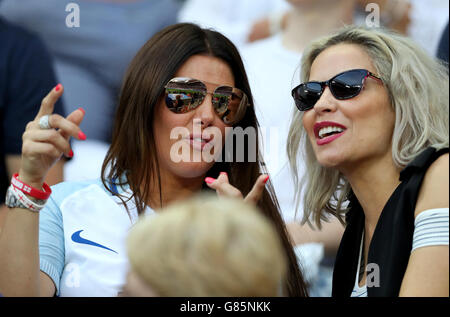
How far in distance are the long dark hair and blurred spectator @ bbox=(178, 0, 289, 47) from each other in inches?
57.2

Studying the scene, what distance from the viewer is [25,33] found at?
11.4 feet

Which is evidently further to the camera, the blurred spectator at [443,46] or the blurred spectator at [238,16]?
the blurred spectator at [238,16]

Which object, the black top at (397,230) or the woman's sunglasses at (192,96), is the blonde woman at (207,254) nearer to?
the black top at (397,230)

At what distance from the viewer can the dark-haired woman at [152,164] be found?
85.0 inches

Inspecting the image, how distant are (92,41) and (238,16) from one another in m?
0.92

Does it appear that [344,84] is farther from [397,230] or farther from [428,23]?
[428,23]

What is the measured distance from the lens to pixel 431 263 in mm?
1724

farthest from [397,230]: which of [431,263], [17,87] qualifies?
[17,87]

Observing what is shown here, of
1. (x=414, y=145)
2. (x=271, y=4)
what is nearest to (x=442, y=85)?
(x=414, y=145)

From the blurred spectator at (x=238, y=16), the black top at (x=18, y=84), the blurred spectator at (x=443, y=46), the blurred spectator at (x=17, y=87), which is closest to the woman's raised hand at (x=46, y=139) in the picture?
the blurred spectator at (x=17, y=87)

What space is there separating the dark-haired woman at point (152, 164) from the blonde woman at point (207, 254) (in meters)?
0.76

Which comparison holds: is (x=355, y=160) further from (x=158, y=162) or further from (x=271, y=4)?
(x=271, y=4)

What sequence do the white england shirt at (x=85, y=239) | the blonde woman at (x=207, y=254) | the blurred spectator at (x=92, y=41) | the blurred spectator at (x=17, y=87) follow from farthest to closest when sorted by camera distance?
the blurred spectator at (x=92, y=41) → the blurred spectator at (x=17, y=87) → the white england shirt at (x=85, y=239) → the blonde woman at (x=207, y=254)
